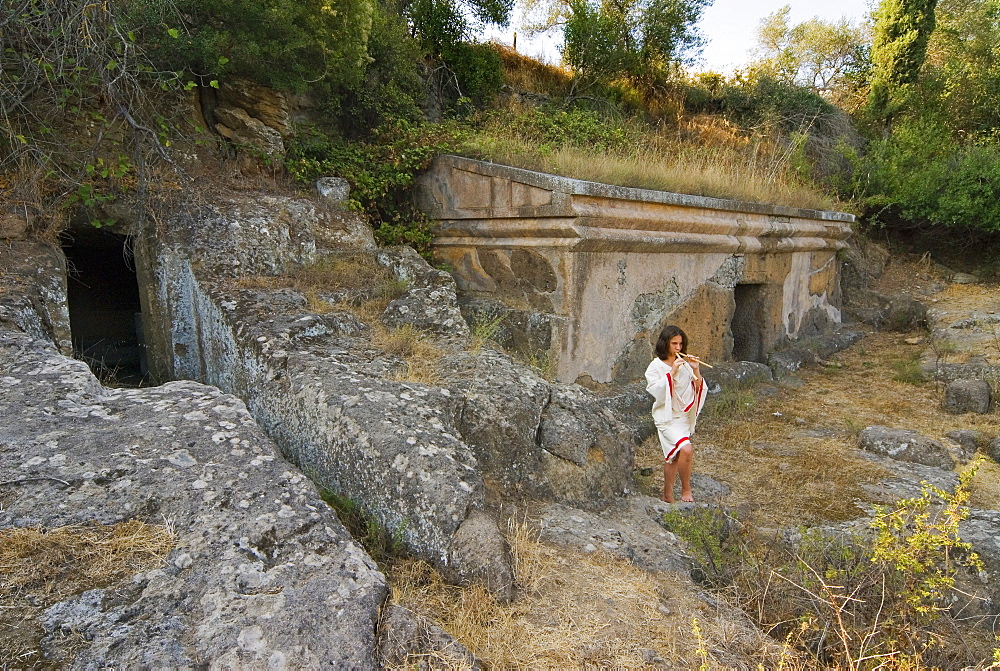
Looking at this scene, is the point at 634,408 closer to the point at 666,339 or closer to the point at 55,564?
the point at 666,339

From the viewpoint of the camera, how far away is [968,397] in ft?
17.3

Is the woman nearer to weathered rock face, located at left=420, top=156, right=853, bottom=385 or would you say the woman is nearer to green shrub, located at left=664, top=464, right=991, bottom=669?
green shrub, located at left=664, top=464, right=991, bottom=669

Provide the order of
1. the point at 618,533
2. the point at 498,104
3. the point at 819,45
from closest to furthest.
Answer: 1. the point at 618,533
2. the point at 498,104
3. the point at 819,45

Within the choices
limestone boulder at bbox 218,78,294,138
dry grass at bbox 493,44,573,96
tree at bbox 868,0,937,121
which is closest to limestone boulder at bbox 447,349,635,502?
limestone boulder at bbox 218,78,294,138

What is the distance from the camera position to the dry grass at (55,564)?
4.95ft

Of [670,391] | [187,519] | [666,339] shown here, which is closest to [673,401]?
[670,391]

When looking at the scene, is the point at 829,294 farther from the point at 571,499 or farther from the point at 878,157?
the point at 571,499

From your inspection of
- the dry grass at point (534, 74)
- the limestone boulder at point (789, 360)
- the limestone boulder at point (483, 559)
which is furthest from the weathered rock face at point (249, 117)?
the limestone boulder at point (789, 360)

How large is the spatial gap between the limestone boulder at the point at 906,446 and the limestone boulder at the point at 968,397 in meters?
1.03

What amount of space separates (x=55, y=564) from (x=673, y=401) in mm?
2954

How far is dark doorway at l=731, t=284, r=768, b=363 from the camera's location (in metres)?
6.59

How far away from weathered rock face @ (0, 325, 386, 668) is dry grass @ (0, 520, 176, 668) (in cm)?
3

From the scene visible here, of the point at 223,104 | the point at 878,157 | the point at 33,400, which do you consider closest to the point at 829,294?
the point at 878,157

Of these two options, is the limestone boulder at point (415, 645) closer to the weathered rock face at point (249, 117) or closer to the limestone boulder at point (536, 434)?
the limestone boulder at point (536, 434)
